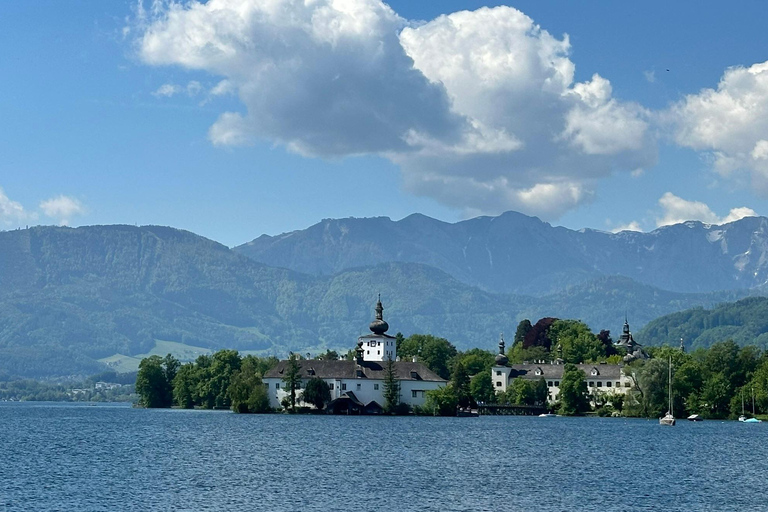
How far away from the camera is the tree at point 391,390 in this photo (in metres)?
142

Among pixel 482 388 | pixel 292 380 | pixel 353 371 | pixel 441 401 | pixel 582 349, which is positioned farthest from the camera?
pixel 582 349

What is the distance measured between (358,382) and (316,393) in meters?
6.17

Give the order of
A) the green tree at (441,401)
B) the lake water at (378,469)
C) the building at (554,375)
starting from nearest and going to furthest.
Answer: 1. the lake water at (378,469)
2. the green tree at (441,401)
3. the building at (554,375)

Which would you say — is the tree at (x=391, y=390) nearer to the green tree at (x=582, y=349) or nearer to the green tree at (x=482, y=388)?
the green tree at (x=482, y=388)

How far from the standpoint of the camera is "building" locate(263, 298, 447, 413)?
14388cm

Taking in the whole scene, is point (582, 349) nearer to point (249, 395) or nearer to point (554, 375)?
point (554, 375)

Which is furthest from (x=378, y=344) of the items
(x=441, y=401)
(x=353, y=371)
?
(x=441, y=401)

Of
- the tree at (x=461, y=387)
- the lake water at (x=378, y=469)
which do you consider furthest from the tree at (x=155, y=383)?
the lake water at (x=378, y=469)

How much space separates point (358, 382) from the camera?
475 feet

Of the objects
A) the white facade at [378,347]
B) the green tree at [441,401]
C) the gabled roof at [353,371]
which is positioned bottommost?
the green tree at [441,401]

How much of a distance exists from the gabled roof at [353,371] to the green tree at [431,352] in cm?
2943

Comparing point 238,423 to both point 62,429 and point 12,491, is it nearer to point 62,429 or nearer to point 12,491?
point 62,429

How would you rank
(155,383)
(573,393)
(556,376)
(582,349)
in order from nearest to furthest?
(573,393)
(556,376)
(155,383)
(582,349)

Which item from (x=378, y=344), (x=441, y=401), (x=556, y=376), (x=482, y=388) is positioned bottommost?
(x=441, y=401)
